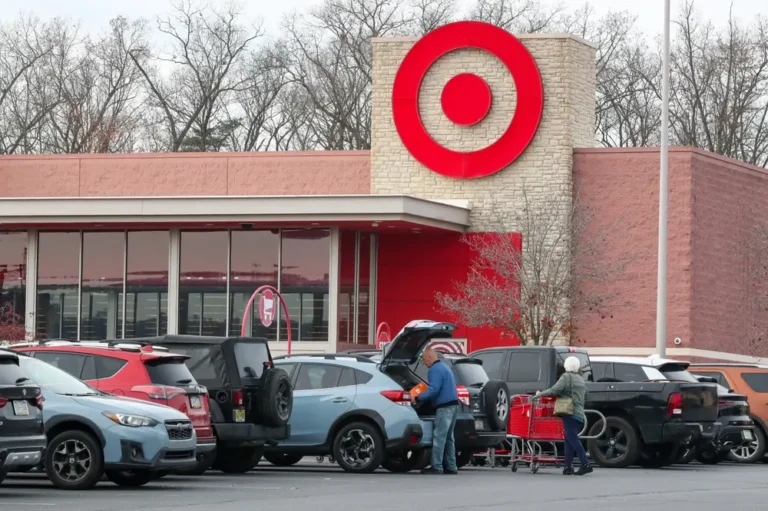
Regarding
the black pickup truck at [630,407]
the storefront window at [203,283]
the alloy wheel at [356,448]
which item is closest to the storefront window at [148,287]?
the storefront window at [203,283]

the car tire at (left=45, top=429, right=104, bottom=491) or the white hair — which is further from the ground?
the white hair

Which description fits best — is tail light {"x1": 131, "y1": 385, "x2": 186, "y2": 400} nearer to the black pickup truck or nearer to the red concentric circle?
the black pickup truck

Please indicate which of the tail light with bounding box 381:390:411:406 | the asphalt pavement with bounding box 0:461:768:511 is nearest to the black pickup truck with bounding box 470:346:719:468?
the asphalt pavement with bounding box 0:461:768:511

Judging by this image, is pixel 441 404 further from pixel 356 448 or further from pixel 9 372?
pixel 9 372

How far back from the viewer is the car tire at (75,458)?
1689 cm

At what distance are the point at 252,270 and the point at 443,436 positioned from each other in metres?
19.2

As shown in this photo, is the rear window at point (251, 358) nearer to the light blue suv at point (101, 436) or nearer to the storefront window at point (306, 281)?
the light blue suv at point (101, 436)

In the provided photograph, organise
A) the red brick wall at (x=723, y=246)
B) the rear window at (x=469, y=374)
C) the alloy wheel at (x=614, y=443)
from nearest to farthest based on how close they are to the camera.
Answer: the rear window at (x=469, y=374)
the alloy wheel at (x=614, y=443)
the red brick wall at (x=723, y=246)

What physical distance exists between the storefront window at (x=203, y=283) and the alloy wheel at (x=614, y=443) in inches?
661

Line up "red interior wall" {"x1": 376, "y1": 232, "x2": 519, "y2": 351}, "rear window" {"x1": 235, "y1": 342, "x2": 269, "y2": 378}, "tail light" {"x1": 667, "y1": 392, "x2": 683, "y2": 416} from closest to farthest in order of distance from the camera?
1. "rear window" {"x1": 235, "y1": 342, "x2": 269, "y2": 378}
2. "tail light" {"x1": 667, "y1": 392, "x2": 683, "y2": 416}
3. "red interior wall" {"x1": 376, "y1": 232, "x2": 519, "y2": 351}

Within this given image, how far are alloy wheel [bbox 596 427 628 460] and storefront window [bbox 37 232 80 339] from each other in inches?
771

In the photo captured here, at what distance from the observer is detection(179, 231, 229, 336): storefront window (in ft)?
129

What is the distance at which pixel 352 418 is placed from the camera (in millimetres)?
20812

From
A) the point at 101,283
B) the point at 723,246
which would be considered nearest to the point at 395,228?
the point at 101,283
